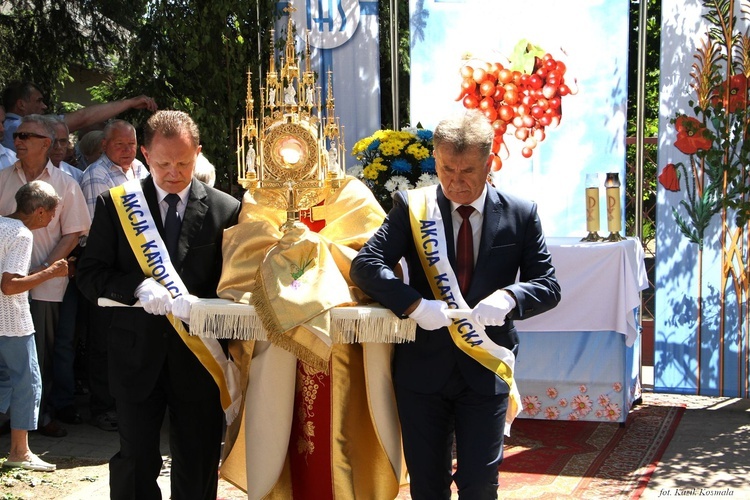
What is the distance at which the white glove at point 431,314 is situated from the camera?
3.26m

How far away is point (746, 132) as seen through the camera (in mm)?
6352

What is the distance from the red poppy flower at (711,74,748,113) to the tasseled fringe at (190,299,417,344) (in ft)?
12.7

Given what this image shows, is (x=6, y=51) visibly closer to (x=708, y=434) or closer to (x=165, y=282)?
(x=165, y=282)

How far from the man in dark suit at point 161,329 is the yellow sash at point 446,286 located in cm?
83

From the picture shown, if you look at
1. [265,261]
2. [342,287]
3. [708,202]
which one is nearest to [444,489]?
[342,287]

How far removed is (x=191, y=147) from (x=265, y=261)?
51cm

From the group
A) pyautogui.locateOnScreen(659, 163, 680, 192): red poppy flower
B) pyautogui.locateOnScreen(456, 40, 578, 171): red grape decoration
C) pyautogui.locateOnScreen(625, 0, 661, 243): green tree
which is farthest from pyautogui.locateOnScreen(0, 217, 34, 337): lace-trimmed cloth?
pyautogui.locateOnScreen(625, 0, 661, 243): green tree

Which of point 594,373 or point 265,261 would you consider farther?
point 594,373

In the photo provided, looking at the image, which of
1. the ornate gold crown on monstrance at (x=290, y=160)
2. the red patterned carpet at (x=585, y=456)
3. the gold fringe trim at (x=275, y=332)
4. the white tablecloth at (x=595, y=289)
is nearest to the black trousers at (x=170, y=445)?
the gold fringe trim at (x=275, y=332)

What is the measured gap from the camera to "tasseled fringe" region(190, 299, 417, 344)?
341 cm

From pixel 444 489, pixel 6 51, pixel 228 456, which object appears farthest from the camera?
pixel 6 51

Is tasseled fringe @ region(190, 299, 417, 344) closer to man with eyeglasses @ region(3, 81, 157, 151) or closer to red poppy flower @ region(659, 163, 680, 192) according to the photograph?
man with eyeglasses @ region(3, 81, 157, 151)

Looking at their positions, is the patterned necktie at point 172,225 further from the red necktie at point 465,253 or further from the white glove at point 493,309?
the white glove at point 493,309

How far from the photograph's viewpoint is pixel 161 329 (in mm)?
3701
